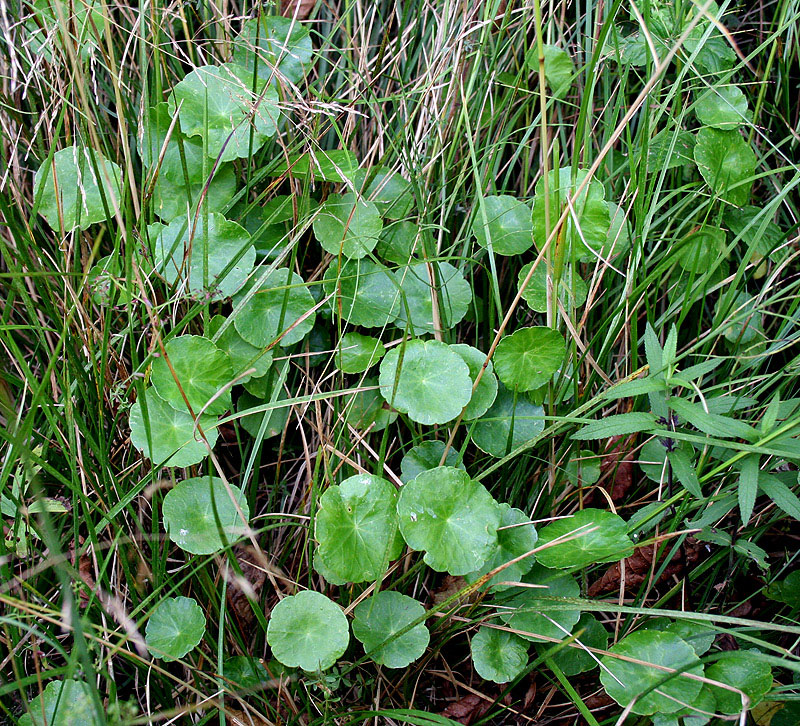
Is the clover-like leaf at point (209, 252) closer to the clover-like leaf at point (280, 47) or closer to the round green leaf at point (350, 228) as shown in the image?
the round green leaf at point (350, 228)

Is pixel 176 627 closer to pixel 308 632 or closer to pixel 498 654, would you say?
pixel 308 632

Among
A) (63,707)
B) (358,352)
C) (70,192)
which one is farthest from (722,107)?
(63,707)

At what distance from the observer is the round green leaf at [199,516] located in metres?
1.21

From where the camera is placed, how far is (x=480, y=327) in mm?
1552

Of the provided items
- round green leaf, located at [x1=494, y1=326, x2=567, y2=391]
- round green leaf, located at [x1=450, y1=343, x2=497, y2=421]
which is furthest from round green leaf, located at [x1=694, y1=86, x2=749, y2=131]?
round green leaf, located at [x1=450, y1=343, x2=497, y2=421]

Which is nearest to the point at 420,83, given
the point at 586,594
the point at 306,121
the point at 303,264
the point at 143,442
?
the point at 306,121

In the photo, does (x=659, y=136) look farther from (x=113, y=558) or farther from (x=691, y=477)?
(x=113, y=558)

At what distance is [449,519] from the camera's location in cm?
121

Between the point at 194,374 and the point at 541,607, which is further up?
the point at 194,374

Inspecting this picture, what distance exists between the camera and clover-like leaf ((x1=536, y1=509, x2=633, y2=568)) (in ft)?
3.86

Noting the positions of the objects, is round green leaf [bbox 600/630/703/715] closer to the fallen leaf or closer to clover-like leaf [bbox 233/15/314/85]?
the fallen leaf

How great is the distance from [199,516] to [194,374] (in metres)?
0.27

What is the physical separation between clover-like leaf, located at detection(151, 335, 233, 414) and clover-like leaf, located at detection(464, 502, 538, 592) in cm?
58

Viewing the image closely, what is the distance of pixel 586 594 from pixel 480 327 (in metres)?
0.63
